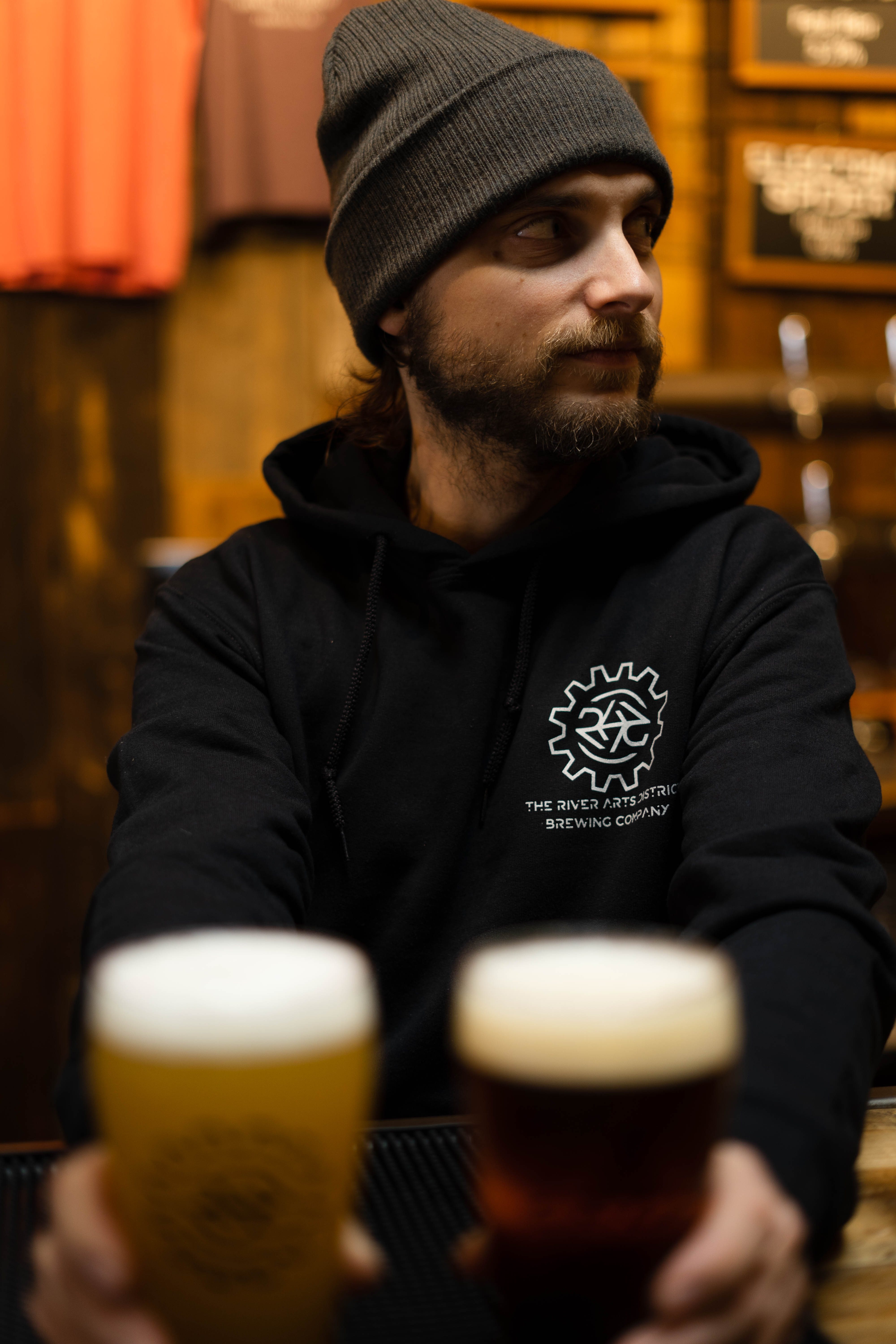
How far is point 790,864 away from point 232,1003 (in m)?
0.52

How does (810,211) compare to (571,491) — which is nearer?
(571,491)

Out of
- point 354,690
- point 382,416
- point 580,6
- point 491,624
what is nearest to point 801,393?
point 580,6

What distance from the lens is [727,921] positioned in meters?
0.81

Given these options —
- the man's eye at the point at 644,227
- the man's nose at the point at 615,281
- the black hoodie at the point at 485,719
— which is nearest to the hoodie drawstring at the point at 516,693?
the black hoodie at the point at 485,719

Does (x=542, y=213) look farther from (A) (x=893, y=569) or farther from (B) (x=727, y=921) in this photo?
(A) (x=893, y=569)

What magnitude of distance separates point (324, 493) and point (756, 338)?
7.46 ft

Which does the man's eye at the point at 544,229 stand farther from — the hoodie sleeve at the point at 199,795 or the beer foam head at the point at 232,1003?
the beer foam head at the point at 232,1003

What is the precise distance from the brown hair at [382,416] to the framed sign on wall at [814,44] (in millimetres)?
2070

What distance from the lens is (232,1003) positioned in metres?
0.43

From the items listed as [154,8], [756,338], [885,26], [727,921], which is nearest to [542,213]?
[727,921]

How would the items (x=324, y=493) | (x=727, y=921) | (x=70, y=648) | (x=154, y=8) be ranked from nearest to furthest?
1. (x=727, y=921)
2. (x=324, y=493)
3. (x=154, y=8)
4. (x=70, y=648)

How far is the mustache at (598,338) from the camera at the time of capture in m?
1.27

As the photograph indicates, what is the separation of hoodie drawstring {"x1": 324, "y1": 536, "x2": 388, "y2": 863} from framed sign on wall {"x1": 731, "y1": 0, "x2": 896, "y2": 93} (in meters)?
2.56

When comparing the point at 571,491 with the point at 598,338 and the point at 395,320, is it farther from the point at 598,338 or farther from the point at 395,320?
the point at 395,320
